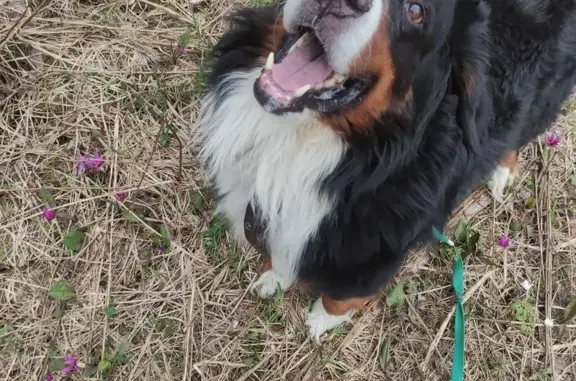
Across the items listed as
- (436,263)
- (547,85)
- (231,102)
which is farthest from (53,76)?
(547,85)

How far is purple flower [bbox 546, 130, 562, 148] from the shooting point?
2.94m

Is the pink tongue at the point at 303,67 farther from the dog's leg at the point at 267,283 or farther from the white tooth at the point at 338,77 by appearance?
the dog's leg at the point at 267,283

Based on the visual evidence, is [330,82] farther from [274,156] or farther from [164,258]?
[164,258]

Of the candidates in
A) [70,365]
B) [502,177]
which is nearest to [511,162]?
[502,177]

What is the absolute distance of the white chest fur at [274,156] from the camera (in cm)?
173

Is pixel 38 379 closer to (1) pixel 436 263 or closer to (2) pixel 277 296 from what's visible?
(2) pixel 277 296

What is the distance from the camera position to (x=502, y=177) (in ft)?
9.37

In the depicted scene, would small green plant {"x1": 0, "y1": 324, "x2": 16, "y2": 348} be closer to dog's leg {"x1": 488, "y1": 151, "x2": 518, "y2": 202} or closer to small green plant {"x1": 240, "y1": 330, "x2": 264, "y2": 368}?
small green plant {"x1": 240, "y1": 330, "x2": 264, "y2": 368}

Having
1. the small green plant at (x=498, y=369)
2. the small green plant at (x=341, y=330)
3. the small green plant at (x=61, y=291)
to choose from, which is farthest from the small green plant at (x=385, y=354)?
the small green plant at (x=61, y=291)

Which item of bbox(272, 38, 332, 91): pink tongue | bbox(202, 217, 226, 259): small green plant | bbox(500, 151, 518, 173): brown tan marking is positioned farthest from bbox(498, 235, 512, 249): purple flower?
bbox(272, 38, 332, 91): pink tongue

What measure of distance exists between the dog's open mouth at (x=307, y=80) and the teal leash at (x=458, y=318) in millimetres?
740

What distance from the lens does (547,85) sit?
7.22 ft

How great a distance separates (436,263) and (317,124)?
140 cm

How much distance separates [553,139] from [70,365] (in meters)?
2.63
